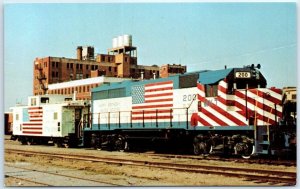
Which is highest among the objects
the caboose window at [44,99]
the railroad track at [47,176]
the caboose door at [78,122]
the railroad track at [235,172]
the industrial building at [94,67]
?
the industrial building at [94,67]

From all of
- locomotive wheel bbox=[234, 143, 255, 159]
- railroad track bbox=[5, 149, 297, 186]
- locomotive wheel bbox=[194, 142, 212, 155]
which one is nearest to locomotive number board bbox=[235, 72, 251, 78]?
locomotive wheel bbox=[234, 143, 255, 159]

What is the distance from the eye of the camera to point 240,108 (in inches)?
434

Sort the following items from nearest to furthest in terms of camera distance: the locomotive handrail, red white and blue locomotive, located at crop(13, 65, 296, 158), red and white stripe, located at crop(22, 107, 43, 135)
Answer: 1. red white and blue locomotive, located at crop(13, 65, 296, 158)
2. the locomotive handrail
3. red and white stripe, located at crop(22, 107, 43, 135)

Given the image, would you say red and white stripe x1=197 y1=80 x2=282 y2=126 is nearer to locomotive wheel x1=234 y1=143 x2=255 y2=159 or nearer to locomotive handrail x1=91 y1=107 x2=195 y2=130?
locomotive wheel x1=234 y1=143 x2=255 y2=159

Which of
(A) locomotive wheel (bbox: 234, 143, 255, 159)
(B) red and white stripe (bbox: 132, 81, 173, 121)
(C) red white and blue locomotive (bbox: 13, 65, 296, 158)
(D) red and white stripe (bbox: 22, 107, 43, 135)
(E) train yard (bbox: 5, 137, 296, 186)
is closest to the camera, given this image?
(E) train yard (bbox: 5, 137, 296, 186)

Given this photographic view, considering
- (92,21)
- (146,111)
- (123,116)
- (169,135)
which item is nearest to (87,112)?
(123,116)

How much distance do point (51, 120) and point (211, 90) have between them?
26.6 ft

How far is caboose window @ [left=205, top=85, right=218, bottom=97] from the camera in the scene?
11.6m

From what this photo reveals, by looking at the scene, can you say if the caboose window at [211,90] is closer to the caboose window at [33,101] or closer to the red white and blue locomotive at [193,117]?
the red white and blue locomotive at [193,117]

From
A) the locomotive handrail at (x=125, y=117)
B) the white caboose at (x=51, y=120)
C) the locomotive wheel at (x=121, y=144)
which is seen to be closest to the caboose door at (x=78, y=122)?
the white caboose at (x=51, y=120)

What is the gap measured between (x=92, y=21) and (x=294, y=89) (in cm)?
463

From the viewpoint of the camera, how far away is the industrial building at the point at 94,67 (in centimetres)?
1249

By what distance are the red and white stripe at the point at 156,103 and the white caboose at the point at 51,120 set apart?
4060 millimetres

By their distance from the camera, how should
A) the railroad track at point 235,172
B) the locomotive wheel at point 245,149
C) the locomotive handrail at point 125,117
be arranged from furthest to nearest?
the locomotive handrail at point 125,117 → the locomotive wheel at point 245,149 → the railroad track at point 235,172
